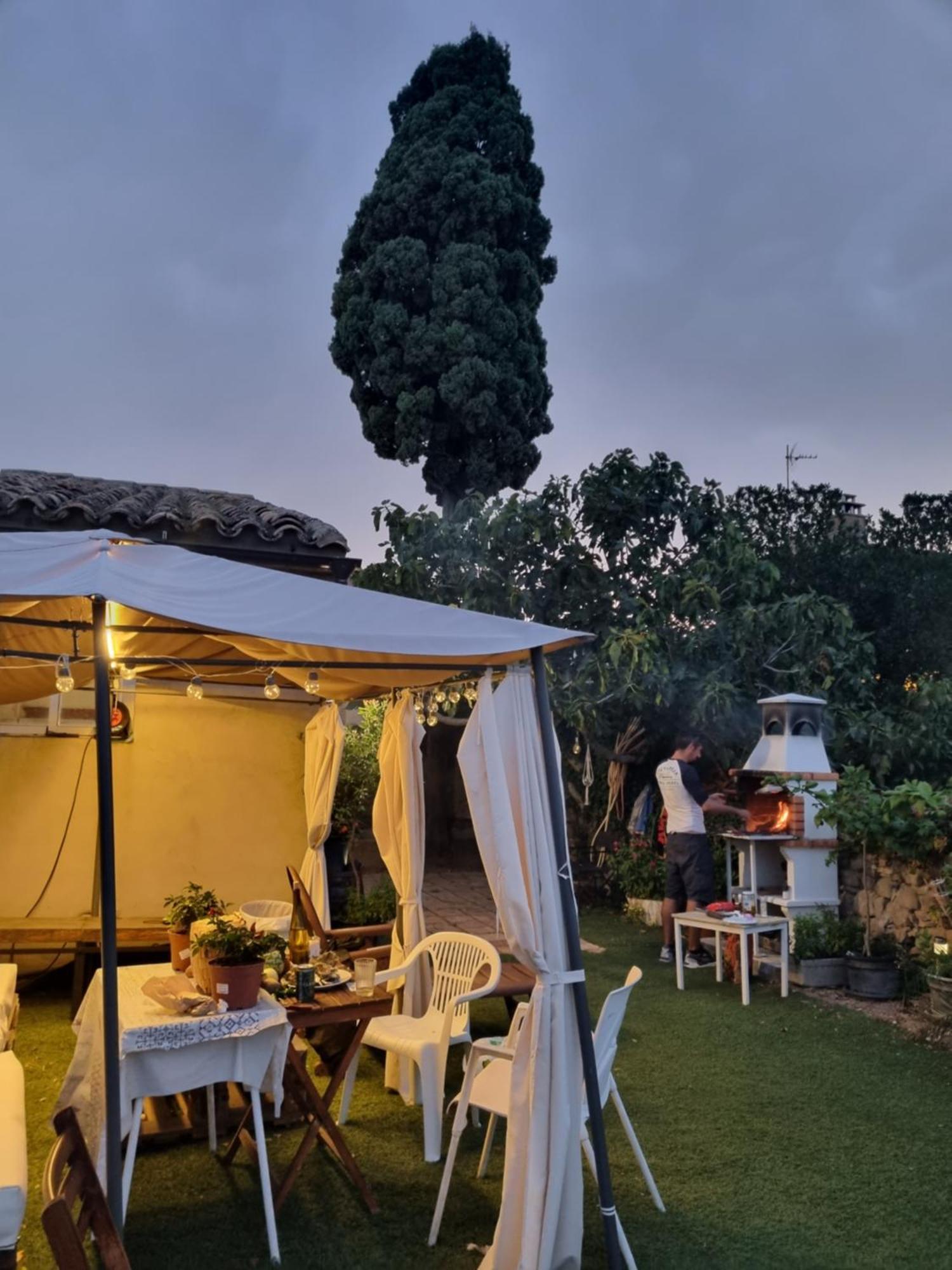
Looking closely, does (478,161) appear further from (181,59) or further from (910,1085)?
(910,1085)

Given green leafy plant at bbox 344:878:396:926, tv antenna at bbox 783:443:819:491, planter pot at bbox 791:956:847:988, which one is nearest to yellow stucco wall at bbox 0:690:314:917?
green leafy plant at bbox 344:878:396:926

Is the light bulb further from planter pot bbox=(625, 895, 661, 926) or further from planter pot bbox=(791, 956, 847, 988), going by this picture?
planter pot bbox=(625, 895, 661, 926)

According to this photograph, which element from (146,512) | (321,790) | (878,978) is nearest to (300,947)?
(321,790)

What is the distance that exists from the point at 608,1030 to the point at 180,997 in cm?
167

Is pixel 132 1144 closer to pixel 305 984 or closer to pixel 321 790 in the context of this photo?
pixel 305 984

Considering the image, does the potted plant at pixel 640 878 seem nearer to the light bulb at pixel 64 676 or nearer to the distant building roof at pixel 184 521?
the distant building roof at pixel 184 521

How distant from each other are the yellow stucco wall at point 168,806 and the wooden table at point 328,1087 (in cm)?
426

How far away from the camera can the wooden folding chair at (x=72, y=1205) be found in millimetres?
1983

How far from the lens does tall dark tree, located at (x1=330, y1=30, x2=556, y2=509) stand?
14484 mm

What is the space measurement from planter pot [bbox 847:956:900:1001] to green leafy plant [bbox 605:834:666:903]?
315 cm

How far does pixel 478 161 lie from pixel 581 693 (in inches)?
368

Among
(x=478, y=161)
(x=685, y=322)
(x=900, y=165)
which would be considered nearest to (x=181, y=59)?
(x=478, y=161)

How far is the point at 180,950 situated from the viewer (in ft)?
15.6

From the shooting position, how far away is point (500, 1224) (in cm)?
334
